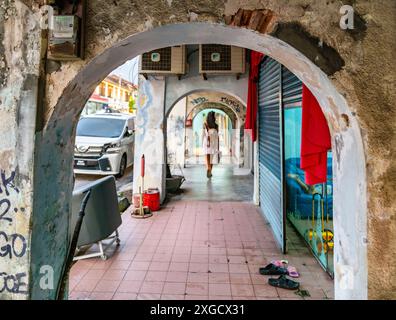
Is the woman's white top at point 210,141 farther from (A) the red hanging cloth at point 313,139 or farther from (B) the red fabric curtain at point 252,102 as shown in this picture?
(A) the red hanging cloth at point 313,139

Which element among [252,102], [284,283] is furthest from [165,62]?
[284,283]

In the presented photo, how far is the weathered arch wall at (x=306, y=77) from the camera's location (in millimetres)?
1689

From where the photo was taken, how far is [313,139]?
94.3 inches

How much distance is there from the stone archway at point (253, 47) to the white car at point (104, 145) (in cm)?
643

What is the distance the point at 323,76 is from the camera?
1.76 m

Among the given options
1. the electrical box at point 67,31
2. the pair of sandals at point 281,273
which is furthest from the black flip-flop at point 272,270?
the electrical box at point 67,31

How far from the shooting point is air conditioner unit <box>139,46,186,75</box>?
6.40 metres

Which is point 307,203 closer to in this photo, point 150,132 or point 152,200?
point 152,200

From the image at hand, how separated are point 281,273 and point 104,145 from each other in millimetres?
6630

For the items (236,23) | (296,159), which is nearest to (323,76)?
(236,23)

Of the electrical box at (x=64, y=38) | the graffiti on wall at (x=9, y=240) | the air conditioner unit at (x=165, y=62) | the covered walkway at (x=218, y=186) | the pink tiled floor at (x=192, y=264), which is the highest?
the air conditioner unit at (x=165, y=62)

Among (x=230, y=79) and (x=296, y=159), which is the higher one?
(x=230, y=79)
